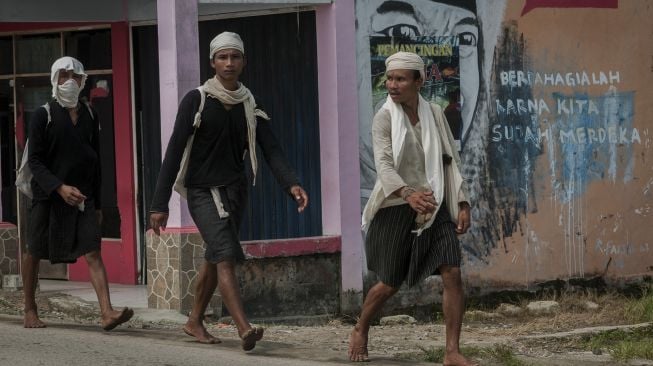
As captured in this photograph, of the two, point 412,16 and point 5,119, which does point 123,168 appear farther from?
point 412,16

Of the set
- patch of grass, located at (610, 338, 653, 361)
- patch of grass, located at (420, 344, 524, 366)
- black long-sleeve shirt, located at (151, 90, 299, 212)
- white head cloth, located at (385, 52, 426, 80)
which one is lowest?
patch of grass, located at (610, 338, 653, 361)

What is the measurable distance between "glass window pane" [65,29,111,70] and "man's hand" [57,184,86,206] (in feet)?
13.6

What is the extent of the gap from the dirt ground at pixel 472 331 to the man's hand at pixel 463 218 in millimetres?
913

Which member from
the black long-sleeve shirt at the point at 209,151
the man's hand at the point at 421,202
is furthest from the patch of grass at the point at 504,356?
the black long-sleeve shirt at the point at 209,151

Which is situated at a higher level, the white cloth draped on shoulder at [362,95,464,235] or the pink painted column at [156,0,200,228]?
the pink painted column at [156,0,200,228]

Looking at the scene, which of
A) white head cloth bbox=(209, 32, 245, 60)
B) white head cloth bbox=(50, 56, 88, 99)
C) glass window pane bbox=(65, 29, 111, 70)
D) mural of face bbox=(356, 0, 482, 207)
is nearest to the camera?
white head cloth bbox=(209, 32, 245, 60)

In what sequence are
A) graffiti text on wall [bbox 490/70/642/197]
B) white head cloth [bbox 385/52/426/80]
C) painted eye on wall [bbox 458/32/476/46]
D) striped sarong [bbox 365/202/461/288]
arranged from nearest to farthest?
1. striped sarong [bbox 365/202/461/288]
2. white head cloth [bbox 385/52/426/80]
3. painted eye on wall [bbox 458/32/476/46]
4. graffiti text on wall [bbox 490/70/642/197]

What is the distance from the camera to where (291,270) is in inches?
455

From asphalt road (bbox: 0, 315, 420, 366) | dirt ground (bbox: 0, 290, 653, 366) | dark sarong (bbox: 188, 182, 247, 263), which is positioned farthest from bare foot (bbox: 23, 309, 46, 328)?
dark sarong (bbox: 188, 182, 247, 263)

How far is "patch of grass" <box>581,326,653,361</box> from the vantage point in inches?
348

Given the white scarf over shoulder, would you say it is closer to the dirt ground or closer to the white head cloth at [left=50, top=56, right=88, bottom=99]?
the white head cloth at [left=50, top=56, right=88, bottom=99]

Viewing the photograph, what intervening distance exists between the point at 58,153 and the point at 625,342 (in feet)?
13.9

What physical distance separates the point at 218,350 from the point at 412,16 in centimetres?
466

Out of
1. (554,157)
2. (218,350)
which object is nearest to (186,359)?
(218,350)
